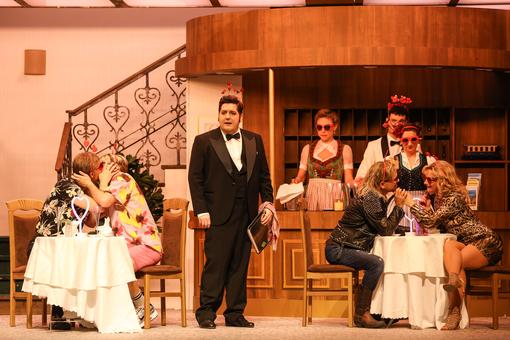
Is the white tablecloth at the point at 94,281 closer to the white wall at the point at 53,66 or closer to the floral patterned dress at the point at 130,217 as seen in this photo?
the floral patterned dress at the point at 130,217

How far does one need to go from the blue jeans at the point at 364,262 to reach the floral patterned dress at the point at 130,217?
1342 millimetres

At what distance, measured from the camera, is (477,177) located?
421 inches

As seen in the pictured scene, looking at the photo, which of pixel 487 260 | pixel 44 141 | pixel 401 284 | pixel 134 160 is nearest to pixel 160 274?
pixel 401 284

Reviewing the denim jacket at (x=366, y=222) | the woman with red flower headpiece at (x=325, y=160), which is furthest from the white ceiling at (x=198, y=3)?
the denim jacket at (x=366, y=222)

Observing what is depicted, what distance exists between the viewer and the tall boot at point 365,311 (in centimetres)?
854

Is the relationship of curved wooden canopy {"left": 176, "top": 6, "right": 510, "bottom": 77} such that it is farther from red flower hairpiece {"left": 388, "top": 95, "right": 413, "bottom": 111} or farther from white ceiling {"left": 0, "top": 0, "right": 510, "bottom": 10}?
white ceiling {"left": 0, "top": 0, "right": 510, "bottom": 10}

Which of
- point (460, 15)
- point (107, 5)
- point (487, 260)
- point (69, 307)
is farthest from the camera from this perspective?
point (107, 5)

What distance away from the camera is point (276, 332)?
820cm

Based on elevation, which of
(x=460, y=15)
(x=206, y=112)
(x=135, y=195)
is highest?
(x=460, y=15)

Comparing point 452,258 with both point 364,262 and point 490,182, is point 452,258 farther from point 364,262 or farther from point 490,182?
point 490,182

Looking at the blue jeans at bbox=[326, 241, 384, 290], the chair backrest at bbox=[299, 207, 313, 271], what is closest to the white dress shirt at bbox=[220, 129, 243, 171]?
the chair backrest at bbox=[299, 207, 313, 271]

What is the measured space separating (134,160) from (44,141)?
2746mm

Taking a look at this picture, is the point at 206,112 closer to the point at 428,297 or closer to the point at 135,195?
the point at 135,195

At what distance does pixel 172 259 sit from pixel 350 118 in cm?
359
